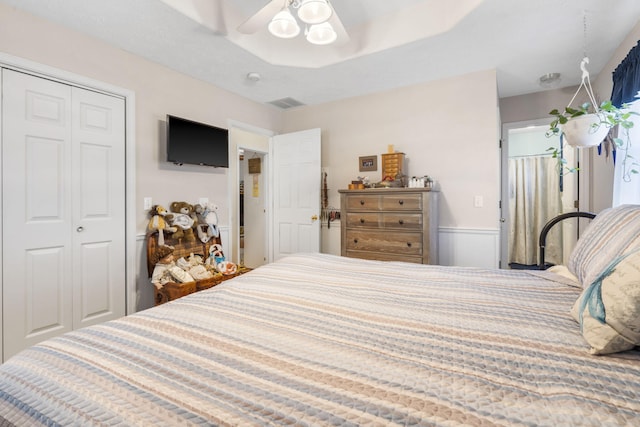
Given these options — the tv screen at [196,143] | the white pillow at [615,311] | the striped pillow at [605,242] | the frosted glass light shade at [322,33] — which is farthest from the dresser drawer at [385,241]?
the white pillow at [615,311]

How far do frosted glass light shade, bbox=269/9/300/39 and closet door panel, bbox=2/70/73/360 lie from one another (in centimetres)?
180

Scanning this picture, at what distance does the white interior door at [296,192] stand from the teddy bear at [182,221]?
1.33 m

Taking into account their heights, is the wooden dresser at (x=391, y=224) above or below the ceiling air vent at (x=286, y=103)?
below

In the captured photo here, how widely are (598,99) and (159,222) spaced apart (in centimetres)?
456

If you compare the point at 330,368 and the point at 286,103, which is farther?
the point at 286,103

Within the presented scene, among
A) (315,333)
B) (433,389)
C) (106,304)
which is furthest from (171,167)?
(433,389)

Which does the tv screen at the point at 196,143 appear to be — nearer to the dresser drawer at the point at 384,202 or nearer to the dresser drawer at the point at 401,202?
the dresser drawer at the point at 384,202

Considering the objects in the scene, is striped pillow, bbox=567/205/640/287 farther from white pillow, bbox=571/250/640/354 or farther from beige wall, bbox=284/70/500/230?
beige wall, bbox=284/70/500/230

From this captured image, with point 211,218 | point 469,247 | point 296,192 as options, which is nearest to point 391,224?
point 469,247

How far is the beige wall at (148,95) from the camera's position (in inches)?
88.9

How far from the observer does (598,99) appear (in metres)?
3.19

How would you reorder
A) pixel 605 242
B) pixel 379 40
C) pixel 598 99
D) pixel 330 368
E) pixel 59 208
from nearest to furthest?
pixel 330 368
pixel 605 242
pixel 59 208
pixel 379 40
pixel 598 99

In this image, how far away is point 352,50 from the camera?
9.57 ft

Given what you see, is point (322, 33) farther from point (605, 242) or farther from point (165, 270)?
point (165, 270)
